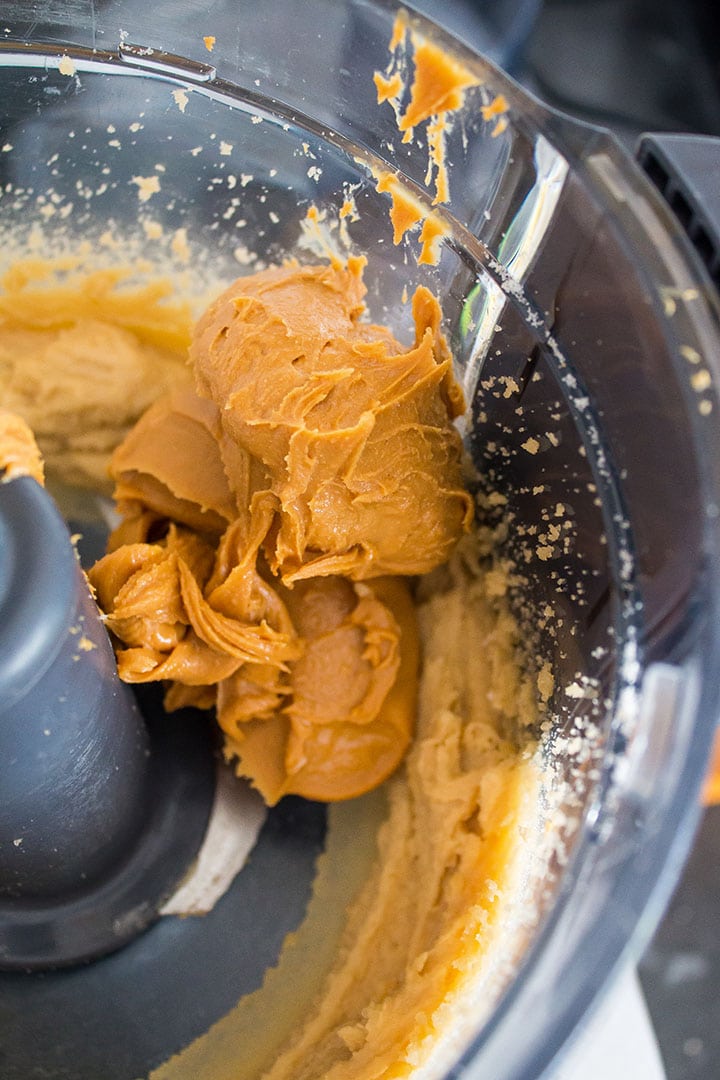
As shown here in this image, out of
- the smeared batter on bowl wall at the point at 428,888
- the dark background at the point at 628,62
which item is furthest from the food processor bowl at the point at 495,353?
the dark background at the point at 628,62

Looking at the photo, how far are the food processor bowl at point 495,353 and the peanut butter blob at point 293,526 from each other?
6 centimetres

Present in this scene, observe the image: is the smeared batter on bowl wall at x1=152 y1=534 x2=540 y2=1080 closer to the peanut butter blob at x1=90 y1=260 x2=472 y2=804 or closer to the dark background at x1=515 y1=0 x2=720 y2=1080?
the peanut butter blob at x1=90 y1=260 x2=472 y2=804

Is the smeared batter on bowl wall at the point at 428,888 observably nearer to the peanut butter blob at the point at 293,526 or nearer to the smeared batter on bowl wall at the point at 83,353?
the peanut butter blob at the point at 293,526

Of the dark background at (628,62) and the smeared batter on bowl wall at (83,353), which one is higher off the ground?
the dark background at (628,62)

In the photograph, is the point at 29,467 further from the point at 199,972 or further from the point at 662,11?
the point at 662,11

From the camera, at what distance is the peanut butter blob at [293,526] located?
0.63 meters

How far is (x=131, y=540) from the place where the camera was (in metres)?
0.74

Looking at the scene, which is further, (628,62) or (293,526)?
(628,62)

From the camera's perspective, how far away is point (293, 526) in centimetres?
63

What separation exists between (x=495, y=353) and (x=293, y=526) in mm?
205

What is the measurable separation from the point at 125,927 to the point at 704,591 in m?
0.51

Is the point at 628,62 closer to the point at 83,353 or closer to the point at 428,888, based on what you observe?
the point at 83,353

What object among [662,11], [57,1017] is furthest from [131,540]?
[662,11]

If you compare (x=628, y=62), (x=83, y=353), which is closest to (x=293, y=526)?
(x=83, y=353)
